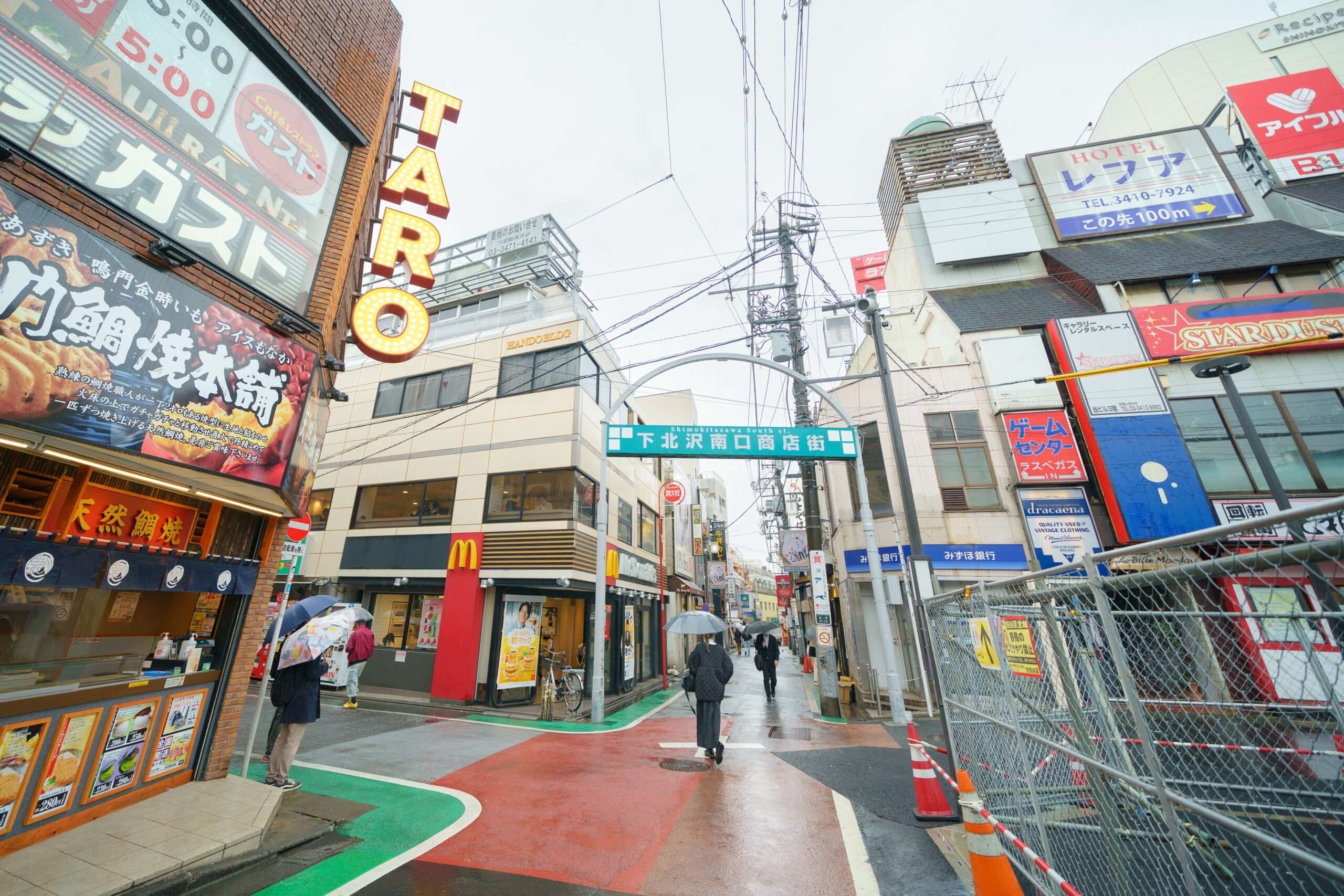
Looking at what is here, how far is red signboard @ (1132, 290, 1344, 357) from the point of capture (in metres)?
15.0

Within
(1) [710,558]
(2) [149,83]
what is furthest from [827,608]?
(1) [710,558]

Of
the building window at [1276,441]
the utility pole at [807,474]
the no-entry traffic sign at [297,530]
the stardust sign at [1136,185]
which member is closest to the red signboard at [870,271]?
the stardust sign at [1136,185]

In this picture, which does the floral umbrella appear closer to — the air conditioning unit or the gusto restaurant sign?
the gusto restaurant sign

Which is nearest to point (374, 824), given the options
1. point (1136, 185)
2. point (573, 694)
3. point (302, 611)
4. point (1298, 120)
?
point (302, 611)

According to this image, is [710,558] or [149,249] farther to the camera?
[710,558]

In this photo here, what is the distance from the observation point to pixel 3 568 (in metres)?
4.38

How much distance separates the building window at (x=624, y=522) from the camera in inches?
714

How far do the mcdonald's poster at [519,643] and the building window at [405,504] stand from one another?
3.46 meters

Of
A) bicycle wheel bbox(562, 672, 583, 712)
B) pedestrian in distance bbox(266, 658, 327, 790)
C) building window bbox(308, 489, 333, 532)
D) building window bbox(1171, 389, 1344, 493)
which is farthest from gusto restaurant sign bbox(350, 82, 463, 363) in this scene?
building window bbox(1171, 389, 1344, 493)

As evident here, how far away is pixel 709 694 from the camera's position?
8680 millimetres

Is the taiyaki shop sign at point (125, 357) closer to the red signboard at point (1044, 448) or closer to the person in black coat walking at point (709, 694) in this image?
the person in black coat walking at point (709, 694)

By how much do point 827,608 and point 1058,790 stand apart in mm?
9812

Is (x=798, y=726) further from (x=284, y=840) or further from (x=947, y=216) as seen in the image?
(x=947, y=216)

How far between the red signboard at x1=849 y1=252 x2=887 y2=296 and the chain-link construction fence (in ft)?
77.8
